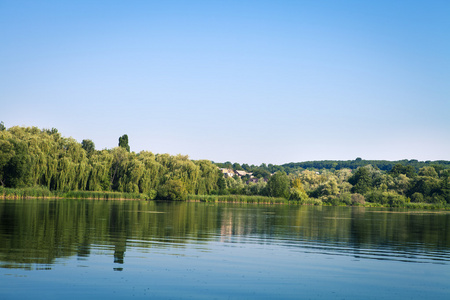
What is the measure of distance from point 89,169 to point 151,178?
1518 cm

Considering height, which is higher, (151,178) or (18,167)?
(18,167)

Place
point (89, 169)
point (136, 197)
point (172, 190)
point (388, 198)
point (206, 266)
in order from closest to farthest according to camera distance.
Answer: point (206, 266)
point (89, 169)
point (136, 197)
point (172, 190)
point (388, 198)

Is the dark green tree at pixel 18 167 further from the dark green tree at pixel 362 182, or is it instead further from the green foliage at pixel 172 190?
the dark green tree at pixel 362 182

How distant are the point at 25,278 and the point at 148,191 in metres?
70.3

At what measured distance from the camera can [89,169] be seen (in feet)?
231

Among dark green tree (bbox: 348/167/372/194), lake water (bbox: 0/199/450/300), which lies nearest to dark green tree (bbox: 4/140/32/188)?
lake water (bbox: 0/199/450/300)

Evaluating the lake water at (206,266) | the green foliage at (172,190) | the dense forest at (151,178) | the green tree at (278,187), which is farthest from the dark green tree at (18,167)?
the green tree at (278,187)

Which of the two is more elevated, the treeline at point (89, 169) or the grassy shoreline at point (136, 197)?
the treeline at point (89, 169)

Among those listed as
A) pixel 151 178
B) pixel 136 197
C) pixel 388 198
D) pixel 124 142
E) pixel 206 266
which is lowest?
pixel 136 197

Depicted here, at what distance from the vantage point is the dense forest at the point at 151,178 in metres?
62.0

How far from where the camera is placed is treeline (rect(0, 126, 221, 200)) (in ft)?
198

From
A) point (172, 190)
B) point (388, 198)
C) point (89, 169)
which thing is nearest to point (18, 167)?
point (89, 169)

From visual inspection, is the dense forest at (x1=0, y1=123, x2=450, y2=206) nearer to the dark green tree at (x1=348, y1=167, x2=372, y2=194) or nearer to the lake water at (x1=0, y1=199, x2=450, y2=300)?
the dark green tree at (x1=348, y1=167, x2=372, y2=194)

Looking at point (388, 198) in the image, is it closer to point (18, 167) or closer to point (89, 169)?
point (89, 169)
